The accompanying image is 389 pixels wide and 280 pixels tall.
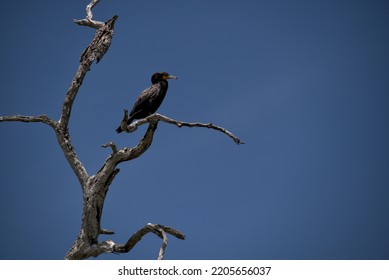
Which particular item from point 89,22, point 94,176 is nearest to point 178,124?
point 94,176

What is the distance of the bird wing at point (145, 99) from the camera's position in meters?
12.2

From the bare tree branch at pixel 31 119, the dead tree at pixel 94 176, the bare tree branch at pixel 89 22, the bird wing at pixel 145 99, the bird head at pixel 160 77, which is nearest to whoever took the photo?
the dead tree at pixel 94 176

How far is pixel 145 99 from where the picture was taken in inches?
481

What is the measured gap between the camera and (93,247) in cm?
1038

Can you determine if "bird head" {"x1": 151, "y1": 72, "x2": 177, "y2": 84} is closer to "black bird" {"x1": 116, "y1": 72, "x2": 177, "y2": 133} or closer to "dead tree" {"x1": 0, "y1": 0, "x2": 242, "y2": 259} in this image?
"black bird" {"x1": 116, "y1": 72, "x2": 177, "y2": 133}

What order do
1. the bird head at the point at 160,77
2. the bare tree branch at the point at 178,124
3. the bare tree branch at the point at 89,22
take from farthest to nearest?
the bird head at the point at 160,77 < the bare tree branch at the point at 89,22 < the bare tree branch at the point at 178,124

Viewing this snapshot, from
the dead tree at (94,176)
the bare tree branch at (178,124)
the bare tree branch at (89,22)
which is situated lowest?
the dead tree at (94,176)

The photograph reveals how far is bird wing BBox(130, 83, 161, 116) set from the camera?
40.1ft

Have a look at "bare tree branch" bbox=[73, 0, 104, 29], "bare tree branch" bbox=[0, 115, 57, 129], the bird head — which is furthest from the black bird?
"bare tree branch" bbox=[0, 115, 57, 129]

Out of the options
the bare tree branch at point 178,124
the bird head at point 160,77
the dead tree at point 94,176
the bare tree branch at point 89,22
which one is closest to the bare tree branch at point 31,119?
the dead tree at point 94,176

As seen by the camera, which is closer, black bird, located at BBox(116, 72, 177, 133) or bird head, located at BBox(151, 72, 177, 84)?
black bird, located at BBox(116, 72, 177, 133)

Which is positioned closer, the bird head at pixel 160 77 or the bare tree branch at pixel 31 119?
the bare tree branch at pixel 31 119

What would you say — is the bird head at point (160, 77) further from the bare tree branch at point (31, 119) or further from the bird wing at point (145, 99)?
the bare tree branch at point (31, 119)
